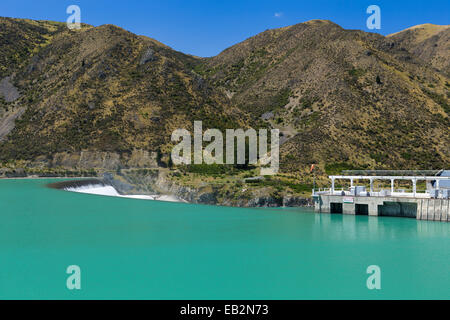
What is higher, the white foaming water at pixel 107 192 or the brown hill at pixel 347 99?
the brown hill at pixel 347 99

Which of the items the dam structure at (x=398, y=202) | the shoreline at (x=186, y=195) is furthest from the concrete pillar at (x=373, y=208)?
the shoreline at (x=186, y=195)

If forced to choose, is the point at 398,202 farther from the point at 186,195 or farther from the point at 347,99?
the point at 347,99

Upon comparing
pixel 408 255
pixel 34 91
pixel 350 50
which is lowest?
pixel 408 255

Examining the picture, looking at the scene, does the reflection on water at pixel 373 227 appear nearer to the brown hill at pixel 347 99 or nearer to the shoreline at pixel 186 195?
the shoreline at pixel 186 195

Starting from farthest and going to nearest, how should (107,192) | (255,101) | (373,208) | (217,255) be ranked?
1. (255,101)
2. (107,192)
3. (373,208)
4. (217,255)

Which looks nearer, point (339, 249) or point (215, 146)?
point (339, 249)

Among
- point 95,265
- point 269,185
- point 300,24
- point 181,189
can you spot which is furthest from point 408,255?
point 300,24

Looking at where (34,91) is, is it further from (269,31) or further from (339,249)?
(339,249)

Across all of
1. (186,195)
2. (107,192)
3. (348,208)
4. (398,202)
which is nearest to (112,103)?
(107,192)

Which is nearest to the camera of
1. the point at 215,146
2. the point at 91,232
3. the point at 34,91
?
the point at 91,232
